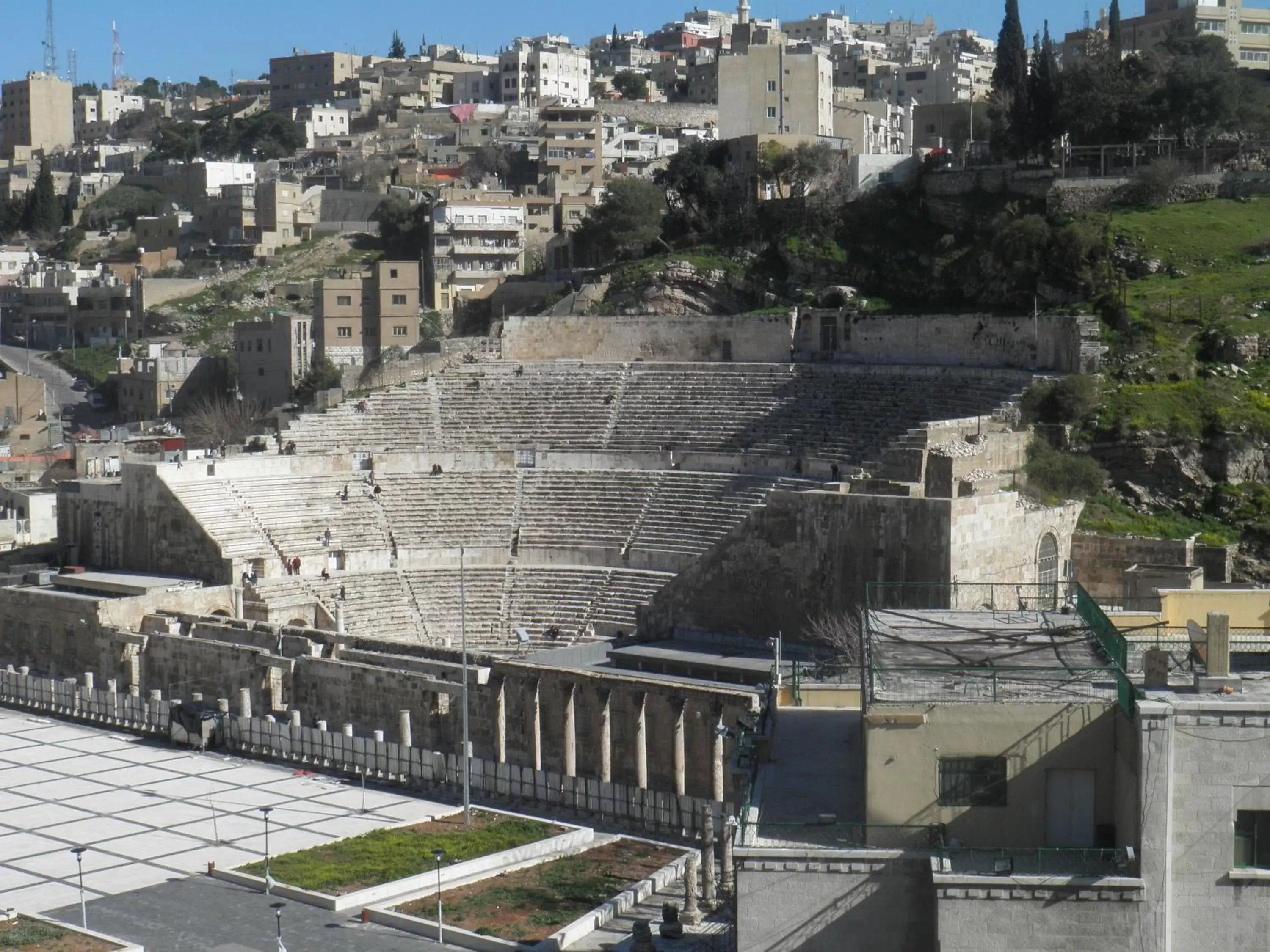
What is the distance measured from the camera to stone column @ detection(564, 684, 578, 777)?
25812mm

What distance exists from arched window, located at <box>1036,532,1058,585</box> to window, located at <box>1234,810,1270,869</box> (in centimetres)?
1836

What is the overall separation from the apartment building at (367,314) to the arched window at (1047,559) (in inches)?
1101

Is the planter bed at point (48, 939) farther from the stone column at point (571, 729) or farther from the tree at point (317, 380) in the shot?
the tree at point (317, 380)

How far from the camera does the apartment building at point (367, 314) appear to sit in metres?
54.3

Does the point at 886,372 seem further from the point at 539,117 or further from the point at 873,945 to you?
the point at 539,117

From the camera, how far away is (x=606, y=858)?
859 inches

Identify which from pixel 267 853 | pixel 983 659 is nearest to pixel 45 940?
pixel 267 853

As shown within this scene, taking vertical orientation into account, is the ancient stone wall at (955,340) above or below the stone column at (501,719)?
above

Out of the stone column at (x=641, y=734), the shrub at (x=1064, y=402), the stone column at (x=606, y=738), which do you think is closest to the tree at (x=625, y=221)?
the shrub at (x=1064, y=402)

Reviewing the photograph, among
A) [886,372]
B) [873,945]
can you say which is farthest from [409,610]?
[873,945]

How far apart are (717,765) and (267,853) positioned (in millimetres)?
5952

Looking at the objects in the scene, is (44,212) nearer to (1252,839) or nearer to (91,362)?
(91,362)

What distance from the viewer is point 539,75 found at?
323 ft

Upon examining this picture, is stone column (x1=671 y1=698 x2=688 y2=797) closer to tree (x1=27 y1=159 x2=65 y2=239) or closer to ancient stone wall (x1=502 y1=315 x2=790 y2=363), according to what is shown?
ancient stone wall (x1=502 y1=315 x2=790 y2=363)
